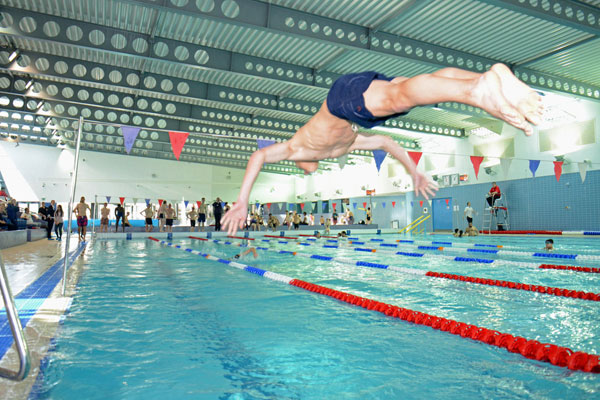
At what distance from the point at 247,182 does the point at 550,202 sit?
1685 cm

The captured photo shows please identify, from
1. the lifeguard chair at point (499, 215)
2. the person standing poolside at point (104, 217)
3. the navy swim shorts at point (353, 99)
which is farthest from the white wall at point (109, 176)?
the navy swim shorts at point (353, 99)

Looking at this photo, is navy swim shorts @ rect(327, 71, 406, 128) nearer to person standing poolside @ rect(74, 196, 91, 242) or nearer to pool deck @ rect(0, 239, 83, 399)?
pool deck @ rect(0, 239, 83, 399)

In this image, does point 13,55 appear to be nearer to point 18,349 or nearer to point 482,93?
point 18,349

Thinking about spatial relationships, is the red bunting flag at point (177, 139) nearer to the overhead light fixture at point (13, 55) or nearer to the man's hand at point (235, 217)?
the man's hand at point (235, 217)

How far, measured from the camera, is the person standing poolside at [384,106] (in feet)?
4.66

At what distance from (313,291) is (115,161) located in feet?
82.6

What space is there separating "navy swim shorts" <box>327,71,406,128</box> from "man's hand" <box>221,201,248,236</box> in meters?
0.82

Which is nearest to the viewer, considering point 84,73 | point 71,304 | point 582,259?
point 71,304

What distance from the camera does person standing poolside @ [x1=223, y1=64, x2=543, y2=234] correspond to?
1420 millimetres

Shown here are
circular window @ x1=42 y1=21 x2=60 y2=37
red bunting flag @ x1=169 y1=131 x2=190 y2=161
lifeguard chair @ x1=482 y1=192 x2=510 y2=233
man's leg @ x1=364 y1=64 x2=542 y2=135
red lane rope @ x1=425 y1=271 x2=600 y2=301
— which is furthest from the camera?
lifeguard chair @ x1=482 y1=192 x2=510 y2=233

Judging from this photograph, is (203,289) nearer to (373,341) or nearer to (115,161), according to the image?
(373,341)

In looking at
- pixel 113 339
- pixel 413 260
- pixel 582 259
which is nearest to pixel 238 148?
pixel 413 260

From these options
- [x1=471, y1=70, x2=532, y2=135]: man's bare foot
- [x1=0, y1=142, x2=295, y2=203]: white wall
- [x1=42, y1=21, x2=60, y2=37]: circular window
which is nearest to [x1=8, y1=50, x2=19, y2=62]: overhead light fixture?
[x1=42, y1=21, x2=60, y2=37]: circular window

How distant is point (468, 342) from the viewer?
277 centimetres
